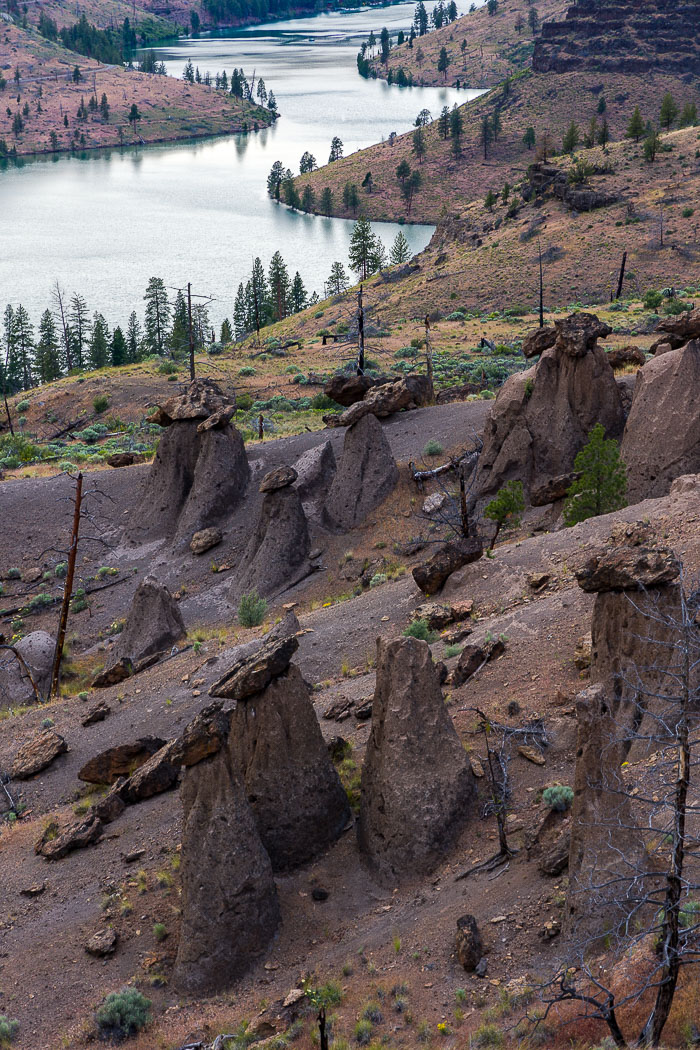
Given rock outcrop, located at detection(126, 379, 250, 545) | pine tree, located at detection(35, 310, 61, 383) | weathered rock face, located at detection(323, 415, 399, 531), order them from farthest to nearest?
pine tree, located at detection(35, 310, 61, 383)
rock outcrop, located at detection(126, 379, 250, 545)
weathered rock face, located at detection(323, 415, 399, 531)

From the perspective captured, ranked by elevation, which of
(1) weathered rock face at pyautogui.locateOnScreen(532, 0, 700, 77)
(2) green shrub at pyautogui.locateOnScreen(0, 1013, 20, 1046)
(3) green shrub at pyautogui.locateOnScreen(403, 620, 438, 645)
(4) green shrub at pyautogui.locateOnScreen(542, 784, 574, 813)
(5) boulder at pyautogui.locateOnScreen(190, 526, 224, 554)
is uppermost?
(1) weathered rock face at pyautogui.locateOnScreen(532, 0, 700, 77)

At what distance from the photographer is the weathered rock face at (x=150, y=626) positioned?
27.6 metres

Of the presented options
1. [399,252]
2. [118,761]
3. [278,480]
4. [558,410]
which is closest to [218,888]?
[118,761]

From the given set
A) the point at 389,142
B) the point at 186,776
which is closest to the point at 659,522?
the point at 186,776

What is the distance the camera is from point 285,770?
1577cm

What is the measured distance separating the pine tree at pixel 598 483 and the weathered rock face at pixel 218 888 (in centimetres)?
1331

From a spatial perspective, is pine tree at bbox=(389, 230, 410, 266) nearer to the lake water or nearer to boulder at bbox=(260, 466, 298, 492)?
the lake water

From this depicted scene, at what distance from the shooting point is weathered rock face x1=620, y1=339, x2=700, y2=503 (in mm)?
26094

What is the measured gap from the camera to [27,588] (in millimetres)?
35188

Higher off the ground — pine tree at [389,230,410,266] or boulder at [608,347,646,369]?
boulder at [608,347,646,369]

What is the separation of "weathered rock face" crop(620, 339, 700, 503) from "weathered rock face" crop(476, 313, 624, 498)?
8.87ft

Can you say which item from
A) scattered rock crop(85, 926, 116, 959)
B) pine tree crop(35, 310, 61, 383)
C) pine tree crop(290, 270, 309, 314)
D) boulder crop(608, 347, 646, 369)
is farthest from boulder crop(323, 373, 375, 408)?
pine tree crop(290, 270, 309, 314)

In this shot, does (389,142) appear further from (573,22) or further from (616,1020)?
(616,1020)

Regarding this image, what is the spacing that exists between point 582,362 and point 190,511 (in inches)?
530
